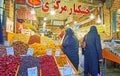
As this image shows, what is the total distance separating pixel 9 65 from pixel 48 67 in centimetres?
76

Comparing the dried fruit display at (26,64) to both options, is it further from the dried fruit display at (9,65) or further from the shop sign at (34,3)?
the shop sign at (34,3)

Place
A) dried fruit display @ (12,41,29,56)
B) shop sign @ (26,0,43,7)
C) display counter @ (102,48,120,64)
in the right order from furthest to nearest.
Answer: shop sign @ (26,0,43,7) → display counter @ (102,48,120,64) → dried fruit display @ (12,41,29,56)

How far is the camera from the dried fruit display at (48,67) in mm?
4174

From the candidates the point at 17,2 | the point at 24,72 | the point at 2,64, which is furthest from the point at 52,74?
the point at 17,2

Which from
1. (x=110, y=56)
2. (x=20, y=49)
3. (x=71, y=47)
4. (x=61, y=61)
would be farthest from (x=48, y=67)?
(x=110, y=56)

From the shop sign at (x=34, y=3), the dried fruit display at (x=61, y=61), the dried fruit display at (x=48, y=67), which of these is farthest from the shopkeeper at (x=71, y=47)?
the shop sign at (x=34, y=3)

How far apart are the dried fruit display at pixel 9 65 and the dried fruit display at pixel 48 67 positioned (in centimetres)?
49

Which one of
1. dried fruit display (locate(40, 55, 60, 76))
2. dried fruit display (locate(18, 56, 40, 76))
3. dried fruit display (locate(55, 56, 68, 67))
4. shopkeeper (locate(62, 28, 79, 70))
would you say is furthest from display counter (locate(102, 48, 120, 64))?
dried fruit display (locate(18, 56, 40, 76))

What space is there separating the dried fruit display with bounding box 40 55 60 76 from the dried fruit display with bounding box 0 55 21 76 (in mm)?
488

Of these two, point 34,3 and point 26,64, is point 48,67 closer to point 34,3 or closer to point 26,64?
point 26,64

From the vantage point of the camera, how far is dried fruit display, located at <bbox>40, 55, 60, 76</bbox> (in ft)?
13.7

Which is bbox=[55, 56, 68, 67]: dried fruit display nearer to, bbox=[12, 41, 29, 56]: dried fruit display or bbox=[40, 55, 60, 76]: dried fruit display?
bbox=[40, 55, 60, 76]: dried fruit display

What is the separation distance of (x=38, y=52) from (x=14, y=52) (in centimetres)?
76

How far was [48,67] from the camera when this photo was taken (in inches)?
175
